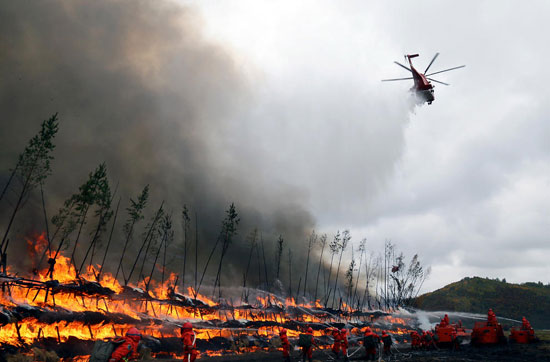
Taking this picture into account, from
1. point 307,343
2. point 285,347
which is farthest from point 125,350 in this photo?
point 285,347

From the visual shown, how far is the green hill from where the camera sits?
12019cm

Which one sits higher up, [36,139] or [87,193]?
[36,139]

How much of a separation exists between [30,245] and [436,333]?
6855 centimetres

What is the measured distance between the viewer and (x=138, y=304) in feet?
195

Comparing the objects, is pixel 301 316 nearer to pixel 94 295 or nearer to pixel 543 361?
pixel 94 295

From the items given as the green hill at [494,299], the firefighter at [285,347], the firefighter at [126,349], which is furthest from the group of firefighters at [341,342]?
the green hill at [494,299]

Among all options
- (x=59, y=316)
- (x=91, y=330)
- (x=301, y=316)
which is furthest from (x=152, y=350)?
(x=301, y=316)

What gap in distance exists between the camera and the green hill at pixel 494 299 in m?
120

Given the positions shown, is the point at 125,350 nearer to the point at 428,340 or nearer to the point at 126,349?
the point at 126,349

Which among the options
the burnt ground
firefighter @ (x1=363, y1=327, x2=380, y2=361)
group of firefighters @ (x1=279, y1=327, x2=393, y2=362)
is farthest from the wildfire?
firefighter @ (x1=363, y1=327, x2=380, y2=361)

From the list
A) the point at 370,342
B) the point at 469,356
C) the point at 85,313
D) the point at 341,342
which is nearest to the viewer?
the point at 370,342

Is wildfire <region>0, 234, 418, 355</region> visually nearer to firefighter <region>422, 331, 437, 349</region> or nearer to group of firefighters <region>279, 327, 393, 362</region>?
group of firefighters <region>279, 327, 393, 362</region>

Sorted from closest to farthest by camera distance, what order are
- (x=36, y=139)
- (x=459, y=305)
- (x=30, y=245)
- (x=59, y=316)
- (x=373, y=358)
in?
1. (x=373, y=358)
2. (x=59, y=316)
3. (x=36, y=139)
4. (x=30, y=245)
5. (x=459, y=305)

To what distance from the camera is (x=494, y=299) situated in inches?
5517
